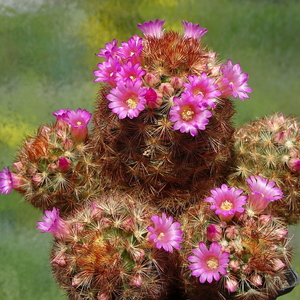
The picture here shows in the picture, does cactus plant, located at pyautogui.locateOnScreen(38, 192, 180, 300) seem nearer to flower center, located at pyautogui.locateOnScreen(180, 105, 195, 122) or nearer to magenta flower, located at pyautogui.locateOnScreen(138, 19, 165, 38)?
flower center, located at pyautogui.locateOnScreen(180, 105, 195, 122)

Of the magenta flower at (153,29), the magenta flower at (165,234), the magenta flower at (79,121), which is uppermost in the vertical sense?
the magenta flower at (153,29)

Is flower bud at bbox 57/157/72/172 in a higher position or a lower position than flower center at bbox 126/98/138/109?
lower

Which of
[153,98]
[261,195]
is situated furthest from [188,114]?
[261,195]

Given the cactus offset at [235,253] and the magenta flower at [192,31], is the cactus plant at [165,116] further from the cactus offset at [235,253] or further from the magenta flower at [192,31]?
the cactus offset at [235,253]

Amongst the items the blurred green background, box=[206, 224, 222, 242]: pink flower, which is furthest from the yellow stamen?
the blurred green background

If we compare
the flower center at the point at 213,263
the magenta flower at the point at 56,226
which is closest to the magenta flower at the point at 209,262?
the flower center at the point at 213,263

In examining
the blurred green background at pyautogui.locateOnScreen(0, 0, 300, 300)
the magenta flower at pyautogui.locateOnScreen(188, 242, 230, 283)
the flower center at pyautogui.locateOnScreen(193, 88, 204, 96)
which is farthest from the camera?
the blurred green background at pyautogui.locateOnScreen(0, 0, 300, 300)

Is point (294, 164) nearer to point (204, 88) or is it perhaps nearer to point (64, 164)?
point (204, 88)

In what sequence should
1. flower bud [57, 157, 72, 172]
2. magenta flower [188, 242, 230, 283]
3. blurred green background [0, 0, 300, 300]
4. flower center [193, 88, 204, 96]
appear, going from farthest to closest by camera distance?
blurred green background [0, 0, 300, 300] < flower bud [57, 157, 72, 172] < flower center [193, 88, 204, 96] < magenta flower [188, 242, 230, 283]
